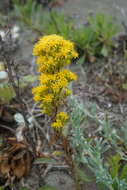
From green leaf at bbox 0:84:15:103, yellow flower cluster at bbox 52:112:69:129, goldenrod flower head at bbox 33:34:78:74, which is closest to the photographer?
goldenrod flower head at bbox 33:34:78:74

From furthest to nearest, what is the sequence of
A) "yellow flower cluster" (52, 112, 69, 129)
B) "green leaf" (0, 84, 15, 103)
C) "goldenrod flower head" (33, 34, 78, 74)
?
"green leaf" (0, 84, 15, 103) < "yellow flower cluster" (52, 112, 69, 129) < "goldenrod flower head" (33, 34, 78, 74)

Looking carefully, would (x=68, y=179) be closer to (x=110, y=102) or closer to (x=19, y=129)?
(x=19, y=129)

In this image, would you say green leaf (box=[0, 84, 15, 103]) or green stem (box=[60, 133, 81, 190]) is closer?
green stem (box=[60, 133, 81, 190])

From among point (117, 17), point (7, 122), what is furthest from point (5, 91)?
point (117, 17)

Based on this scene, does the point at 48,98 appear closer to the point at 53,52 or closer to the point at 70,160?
the point at 53,52

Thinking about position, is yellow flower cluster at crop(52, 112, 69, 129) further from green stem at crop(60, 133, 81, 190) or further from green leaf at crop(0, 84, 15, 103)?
green leaf at crop(0, 84, 15, 103)

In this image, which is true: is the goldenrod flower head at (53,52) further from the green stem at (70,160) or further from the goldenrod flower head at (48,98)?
the green stem at (70,160)

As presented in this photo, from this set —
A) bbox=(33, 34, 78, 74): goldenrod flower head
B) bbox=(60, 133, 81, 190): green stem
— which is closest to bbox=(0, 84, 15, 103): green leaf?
bbox=(60, 133, 81, 190): green stem

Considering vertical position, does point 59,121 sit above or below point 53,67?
below

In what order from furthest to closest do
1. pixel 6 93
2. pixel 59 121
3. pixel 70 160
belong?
pixel 6 93 → pixel 70 160 → pixel 59 121

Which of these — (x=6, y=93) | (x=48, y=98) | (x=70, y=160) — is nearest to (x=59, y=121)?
(x=48, y=98)

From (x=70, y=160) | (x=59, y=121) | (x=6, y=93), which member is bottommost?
(x=70, y=160)
